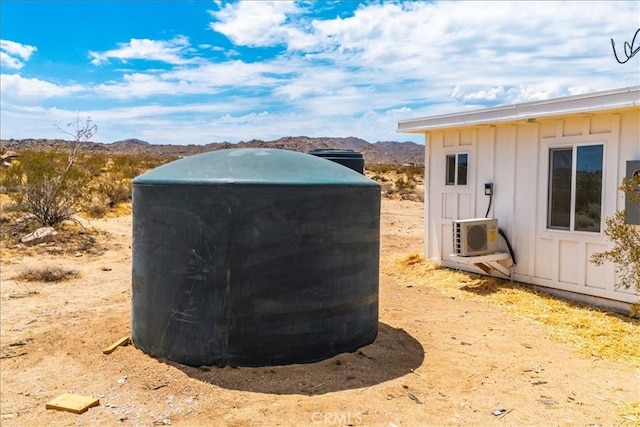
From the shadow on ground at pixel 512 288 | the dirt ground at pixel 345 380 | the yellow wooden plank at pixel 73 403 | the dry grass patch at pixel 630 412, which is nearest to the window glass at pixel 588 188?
the shadow on ground at pixel 512 288

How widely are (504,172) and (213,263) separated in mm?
5693

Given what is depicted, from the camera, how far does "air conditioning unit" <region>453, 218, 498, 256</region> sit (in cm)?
808

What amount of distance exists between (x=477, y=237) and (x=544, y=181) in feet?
4.19

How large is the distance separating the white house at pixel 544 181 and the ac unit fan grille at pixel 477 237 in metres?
0.12

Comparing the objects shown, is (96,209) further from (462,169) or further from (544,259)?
(544,259)

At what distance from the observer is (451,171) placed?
9.64m

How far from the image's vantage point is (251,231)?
14.7 ft

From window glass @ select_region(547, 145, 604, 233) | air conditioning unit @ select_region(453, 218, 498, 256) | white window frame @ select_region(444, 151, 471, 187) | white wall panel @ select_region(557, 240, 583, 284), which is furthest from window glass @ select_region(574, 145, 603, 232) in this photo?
white window frame @ select_region(444, 151, 471, 187)

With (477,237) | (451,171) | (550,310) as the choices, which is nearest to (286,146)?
(451,171)

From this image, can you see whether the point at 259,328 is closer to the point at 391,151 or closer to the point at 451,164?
the point at 451,164

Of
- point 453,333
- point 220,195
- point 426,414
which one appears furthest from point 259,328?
point 453,333

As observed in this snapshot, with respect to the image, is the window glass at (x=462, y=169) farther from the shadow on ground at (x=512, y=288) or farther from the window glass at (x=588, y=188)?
the window glass at (x=588, y=188)

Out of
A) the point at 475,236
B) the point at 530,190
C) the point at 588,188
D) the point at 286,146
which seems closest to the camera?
the point at 588,188

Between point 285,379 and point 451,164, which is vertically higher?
point 451,164
